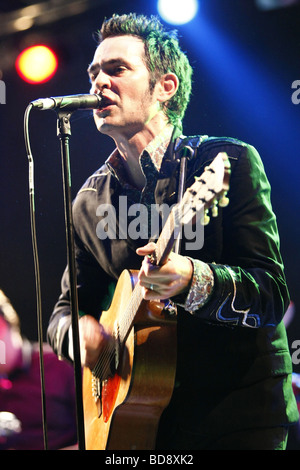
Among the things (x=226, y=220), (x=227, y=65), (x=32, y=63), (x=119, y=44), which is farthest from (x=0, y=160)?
(x=226, y=220)

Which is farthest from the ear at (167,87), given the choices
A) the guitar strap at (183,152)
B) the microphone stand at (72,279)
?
the microphone stand at (72,279)

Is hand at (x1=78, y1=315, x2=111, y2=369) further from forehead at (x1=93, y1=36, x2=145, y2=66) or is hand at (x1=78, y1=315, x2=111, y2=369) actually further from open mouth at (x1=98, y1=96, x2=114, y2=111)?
forehead at (x1=93, y1=36, x2=145, y2=66)

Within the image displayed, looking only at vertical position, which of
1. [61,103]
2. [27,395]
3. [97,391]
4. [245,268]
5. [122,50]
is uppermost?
[122,50]

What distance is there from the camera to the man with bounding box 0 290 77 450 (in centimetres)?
283

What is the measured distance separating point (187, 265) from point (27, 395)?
1733 millimetres

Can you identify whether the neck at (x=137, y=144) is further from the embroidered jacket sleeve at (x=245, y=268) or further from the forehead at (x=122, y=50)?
the embroidered jacket sleeve at (x=245, y=268)

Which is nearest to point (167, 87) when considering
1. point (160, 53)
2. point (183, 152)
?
point (160, 53)

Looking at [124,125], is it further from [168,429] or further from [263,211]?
[168,429]

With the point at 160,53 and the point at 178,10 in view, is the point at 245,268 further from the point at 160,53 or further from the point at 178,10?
the point at 178,10

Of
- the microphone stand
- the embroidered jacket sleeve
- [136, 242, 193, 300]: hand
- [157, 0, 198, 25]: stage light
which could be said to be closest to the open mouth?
the microphone stand

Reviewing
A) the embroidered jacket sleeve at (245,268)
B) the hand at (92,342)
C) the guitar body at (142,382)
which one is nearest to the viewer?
the embroidered jacket sleeve at (245,268)

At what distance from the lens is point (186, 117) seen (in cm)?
238

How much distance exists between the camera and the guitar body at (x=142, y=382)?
5.61 feet

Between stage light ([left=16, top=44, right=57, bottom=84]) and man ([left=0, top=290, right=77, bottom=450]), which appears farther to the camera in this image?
stage light ([left=16, top=44, right=57, bottom=84])
